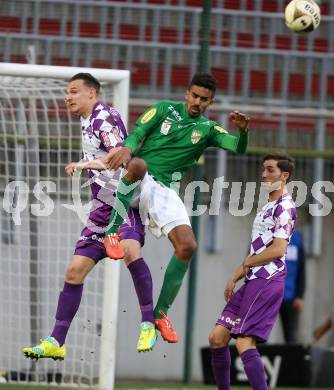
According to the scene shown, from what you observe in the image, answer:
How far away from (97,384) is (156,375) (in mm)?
2002

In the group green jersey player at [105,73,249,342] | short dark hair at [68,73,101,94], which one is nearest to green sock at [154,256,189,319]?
green jersey player at [105,73,249,342]

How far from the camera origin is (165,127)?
25.6 ft

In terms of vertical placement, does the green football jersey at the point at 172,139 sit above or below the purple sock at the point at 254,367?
above

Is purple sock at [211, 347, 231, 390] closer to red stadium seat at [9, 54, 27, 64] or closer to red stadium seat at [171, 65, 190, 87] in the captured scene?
red stadium seat at [171, 65, 190, 87]

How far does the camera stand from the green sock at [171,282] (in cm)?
783

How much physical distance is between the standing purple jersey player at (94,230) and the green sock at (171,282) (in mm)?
127

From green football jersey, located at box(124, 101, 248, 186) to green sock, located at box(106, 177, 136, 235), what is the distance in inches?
10.3

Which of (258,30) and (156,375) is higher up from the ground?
(258,30)

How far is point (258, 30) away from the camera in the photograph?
12461 mm

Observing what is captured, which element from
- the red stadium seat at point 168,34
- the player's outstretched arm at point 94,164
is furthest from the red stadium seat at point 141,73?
the player's outstretched arm at point 94,164

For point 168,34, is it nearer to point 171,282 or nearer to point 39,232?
point 39,232

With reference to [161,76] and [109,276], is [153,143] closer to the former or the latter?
[109,276]

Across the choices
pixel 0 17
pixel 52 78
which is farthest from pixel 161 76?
pixel 52 78

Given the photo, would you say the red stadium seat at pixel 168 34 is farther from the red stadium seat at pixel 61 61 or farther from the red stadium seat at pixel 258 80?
the red stadium seat at pixel 61 61
